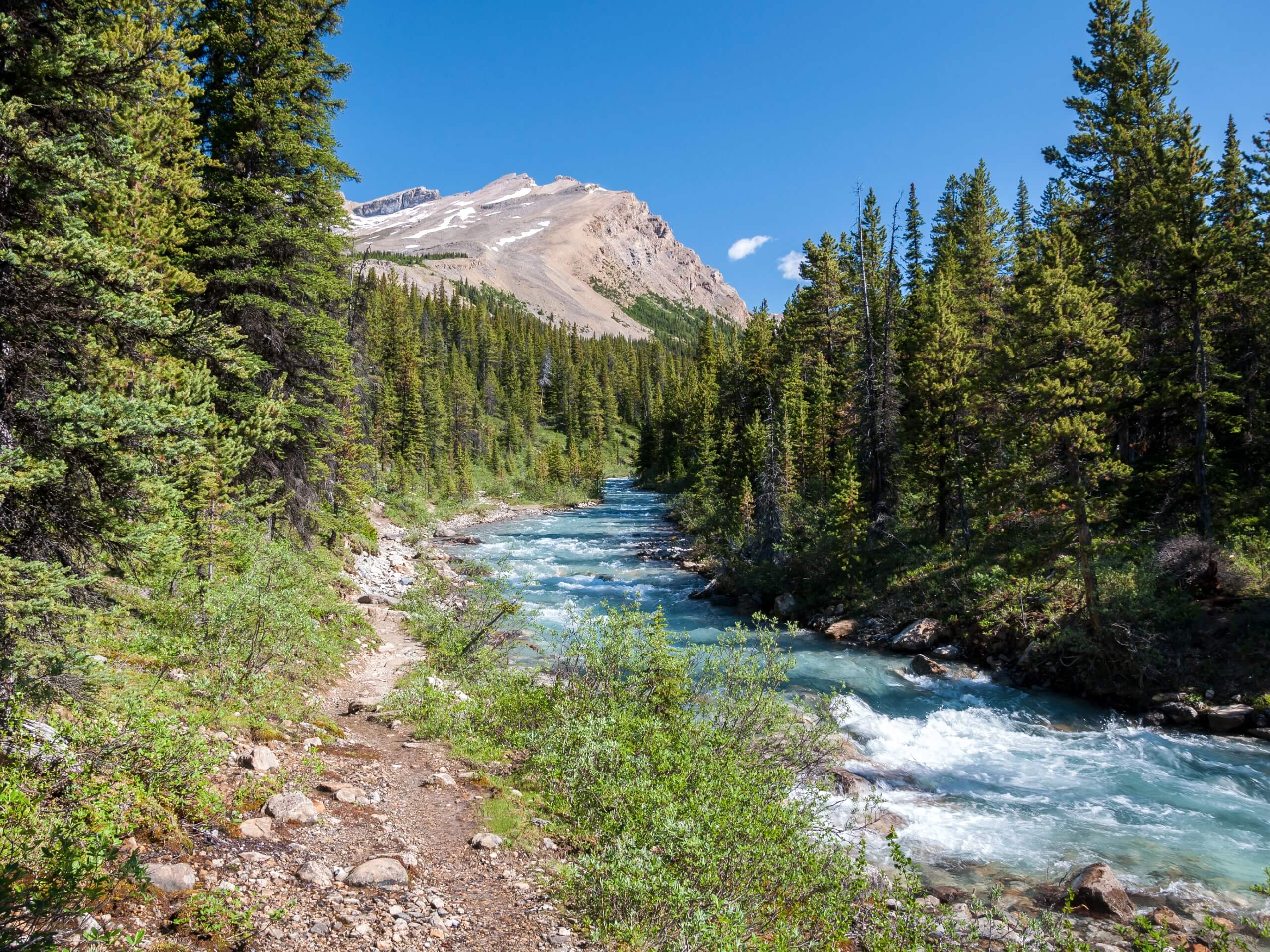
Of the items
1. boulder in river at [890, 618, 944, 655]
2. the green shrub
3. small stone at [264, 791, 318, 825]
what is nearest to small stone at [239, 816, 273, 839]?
small stone at [264, 791, 318, 825]

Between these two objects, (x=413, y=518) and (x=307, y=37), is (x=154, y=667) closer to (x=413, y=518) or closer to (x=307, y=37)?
(x=307, y=37)

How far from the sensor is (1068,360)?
16984 millimetres

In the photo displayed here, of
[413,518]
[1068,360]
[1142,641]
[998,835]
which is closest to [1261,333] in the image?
[1068,360]

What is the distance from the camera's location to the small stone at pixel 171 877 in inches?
177

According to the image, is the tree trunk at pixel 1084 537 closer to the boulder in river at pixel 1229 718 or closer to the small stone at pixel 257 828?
the boulder in river at pixel 1229 718

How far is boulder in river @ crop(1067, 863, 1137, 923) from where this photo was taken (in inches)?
328

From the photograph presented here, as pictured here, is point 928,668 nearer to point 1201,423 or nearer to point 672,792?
point 1201,423

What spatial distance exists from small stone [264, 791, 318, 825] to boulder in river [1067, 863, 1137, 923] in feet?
31.2

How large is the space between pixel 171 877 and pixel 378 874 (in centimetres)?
169

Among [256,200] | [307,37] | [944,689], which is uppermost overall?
[307,37]

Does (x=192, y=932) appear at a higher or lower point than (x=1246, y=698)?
higher

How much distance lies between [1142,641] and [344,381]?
2235 centimetres

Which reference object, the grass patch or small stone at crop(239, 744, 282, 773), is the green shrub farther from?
the grass patch

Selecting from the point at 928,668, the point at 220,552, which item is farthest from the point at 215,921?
the point at 928,668
